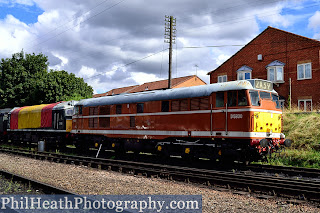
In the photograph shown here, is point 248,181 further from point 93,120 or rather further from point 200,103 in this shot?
point 93,120

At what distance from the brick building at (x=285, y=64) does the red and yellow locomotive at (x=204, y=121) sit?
52.9ft

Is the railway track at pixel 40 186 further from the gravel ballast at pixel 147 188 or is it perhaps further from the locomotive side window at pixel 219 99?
the locomotive side window at pixel 219 99

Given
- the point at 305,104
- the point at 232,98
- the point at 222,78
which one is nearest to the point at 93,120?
the point at 232,98

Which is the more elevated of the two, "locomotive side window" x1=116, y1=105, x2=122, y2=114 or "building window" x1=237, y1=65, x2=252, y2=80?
"building window" x1=237, y1=65, x2=252, y2=80

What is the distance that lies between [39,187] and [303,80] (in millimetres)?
26097

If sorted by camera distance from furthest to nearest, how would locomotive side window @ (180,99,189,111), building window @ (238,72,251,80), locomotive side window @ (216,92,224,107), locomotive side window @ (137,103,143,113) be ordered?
building window @ (238,72,251,80), locomotive side window @ (137,103,143,113), locomotive side window @ (180,99,189,111), locomotive side window @ (216,92,224,107)

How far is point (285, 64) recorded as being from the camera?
2948cm

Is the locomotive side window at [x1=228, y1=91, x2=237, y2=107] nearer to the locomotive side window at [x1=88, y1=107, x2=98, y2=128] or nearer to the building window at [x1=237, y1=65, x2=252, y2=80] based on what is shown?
the locomotive side window at [x1=88, y1=107, x2=98, y2=128]

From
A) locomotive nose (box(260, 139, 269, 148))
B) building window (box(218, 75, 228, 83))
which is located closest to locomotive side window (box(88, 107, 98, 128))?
locomotive nose (box(260, 139, 269, 148))

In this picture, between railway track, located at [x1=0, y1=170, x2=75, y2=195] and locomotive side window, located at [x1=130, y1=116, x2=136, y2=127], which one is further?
locomotive side window, located at [x1=130, y1=116, x2=136, y2=127]

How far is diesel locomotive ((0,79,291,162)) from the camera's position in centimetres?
1186

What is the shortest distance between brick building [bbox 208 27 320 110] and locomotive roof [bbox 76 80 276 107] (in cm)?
1675

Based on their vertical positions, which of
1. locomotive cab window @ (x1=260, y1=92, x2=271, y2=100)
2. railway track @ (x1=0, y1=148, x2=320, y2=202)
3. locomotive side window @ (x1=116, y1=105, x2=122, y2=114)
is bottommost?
railway track @ (x1=0, y1=148, x2=320, y2=202)

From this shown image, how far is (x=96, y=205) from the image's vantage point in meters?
6.79
